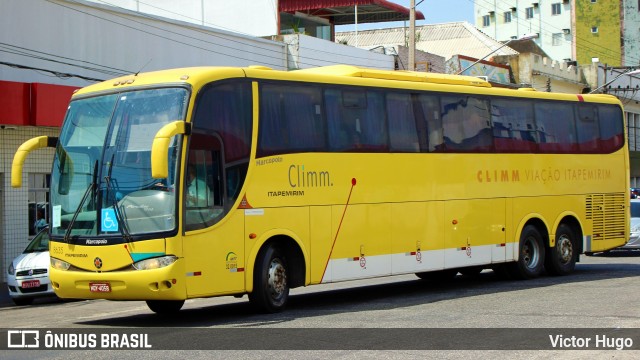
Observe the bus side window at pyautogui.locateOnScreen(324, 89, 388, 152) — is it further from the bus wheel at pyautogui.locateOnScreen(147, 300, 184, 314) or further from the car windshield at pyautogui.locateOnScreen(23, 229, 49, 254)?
the car windshield at pyautogui.locateOnScreen(23, 229, 49, 254)

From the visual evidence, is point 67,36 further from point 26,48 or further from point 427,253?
point 427,253

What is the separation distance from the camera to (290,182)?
1559 centimetres

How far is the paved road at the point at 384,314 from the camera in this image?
11508 millimetres

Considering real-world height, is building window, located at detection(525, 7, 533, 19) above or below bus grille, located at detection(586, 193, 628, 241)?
above

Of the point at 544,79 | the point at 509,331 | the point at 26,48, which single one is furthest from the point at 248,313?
the point at 544,79

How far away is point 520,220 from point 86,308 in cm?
851

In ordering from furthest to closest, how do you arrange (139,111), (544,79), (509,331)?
(544,79) < (139,111) < (509,331)

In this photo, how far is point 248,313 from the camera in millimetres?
15453

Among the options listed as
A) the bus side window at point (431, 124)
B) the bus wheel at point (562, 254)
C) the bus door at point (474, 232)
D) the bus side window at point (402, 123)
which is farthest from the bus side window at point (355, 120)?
the bus wheel at point (562, 254)

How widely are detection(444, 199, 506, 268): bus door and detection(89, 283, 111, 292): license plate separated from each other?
6978 mm

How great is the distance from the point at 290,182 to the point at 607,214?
1026 cm

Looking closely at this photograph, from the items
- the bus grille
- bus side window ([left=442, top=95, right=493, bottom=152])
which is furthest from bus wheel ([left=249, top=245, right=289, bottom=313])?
the bus grille

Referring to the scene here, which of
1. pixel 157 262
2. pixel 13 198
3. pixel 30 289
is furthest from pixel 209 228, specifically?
pixel 13 198

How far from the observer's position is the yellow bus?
45.3 feet
